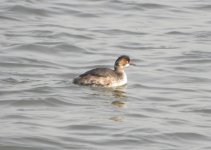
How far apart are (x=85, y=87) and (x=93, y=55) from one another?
3.09 m

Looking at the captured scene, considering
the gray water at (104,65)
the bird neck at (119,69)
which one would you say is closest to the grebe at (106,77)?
the bird neck at (119,69)

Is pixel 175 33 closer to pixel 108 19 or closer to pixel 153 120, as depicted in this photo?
pixel 108 19

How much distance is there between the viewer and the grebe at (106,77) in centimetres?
1730

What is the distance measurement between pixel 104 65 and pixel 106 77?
6.45 ft

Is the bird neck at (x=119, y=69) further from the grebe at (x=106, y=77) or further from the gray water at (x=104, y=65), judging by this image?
the gray water at (x=104, y=65)

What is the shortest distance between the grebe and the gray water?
0.46 ft

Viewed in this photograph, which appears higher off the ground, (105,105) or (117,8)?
(117,8)

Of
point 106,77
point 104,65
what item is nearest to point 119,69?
point 106,77

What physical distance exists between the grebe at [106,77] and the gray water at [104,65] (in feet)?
0.46

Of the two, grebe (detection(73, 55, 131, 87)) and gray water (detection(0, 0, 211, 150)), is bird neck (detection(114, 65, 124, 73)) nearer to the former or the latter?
grebe (detection(73, 55, 131, 87))

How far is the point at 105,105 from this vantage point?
52.8 feet

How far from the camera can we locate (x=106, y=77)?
57.9ft

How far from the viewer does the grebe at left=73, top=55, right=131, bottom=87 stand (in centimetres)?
1730

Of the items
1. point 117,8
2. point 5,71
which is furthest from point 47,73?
point 117,8
